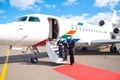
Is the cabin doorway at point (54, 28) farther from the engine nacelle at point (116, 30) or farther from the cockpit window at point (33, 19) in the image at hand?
the engine nacelle at point (116, 30)

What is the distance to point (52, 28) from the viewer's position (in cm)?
1487

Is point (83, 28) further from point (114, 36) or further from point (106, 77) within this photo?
point (106, 77)

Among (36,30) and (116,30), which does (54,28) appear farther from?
(116,30)

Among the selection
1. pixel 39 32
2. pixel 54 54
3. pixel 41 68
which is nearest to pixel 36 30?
pixel 39 32

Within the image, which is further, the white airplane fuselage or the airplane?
the airplane

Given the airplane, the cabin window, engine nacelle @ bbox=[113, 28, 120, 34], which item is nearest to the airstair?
the airplane

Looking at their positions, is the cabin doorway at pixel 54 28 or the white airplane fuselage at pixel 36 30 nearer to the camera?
the white airplane fuselage at pixel 36 30

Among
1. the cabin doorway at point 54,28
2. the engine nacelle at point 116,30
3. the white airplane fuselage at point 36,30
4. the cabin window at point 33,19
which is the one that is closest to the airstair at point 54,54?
the white airplane fuselage at point 36,30

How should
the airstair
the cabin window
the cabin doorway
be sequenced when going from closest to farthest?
the airstair < the cabin window < the cabin doorway

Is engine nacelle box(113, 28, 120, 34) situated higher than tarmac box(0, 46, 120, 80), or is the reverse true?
engine nacelle box(113, 28, 120, 34)

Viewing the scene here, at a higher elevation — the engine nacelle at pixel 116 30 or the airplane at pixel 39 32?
the engine nacelle at pixel 116 30

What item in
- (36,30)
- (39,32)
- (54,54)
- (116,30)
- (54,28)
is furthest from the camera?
(116,30)

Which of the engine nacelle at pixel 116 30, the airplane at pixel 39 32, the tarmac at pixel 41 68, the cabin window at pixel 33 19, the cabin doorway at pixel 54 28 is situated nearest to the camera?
the tarmac at pixel 41 68

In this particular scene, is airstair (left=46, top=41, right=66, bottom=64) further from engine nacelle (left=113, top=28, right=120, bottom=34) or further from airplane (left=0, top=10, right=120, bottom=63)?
engine nacelle (left=113, top=28, right=120, bottom=34)
